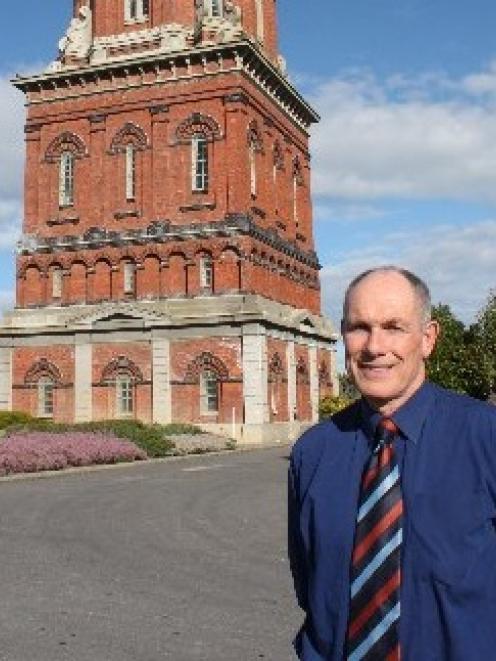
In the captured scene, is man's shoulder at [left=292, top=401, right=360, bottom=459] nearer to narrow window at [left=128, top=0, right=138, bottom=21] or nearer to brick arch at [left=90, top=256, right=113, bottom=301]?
brick arch at [left=90, top=256, right=113, bottom=301]

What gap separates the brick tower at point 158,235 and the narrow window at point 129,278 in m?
0.07

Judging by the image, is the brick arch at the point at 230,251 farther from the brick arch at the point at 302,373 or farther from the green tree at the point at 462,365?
the green tree at the point at 462,365

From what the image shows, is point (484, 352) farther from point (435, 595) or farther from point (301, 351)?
point (435, 595)

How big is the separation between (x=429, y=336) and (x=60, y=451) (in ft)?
72.1

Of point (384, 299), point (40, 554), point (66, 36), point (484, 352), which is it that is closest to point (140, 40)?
point (66, 36)

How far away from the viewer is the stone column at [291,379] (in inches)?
1554

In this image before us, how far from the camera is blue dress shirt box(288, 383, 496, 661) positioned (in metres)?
2.27

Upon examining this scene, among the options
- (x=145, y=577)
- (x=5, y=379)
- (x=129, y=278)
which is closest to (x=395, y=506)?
(x=145, y=577)

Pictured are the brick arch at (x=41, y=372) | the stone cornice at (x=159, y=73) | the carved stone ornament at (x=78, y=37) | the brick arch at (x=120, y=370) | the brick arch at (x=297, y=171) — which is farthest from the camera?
the brick arch at (x=297, y=171)

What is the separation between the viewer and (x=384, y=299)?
101 inches

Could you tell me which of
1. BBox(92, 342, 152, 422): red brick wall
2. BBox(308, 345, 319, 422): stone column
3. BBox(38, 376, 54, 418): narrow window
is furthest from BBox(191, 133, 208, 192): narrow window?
BBox(38, 376, 54, 418): narrow window

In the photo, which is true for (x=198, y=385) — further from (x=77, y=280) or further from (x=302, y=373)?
(x=77, y=280)

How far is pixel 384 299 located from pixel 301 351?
129 feet

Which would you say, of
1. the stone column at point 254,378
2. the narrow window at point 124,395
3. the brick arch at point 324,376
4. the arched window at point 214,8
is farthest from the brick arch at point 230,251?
the arched window at point 214,8
